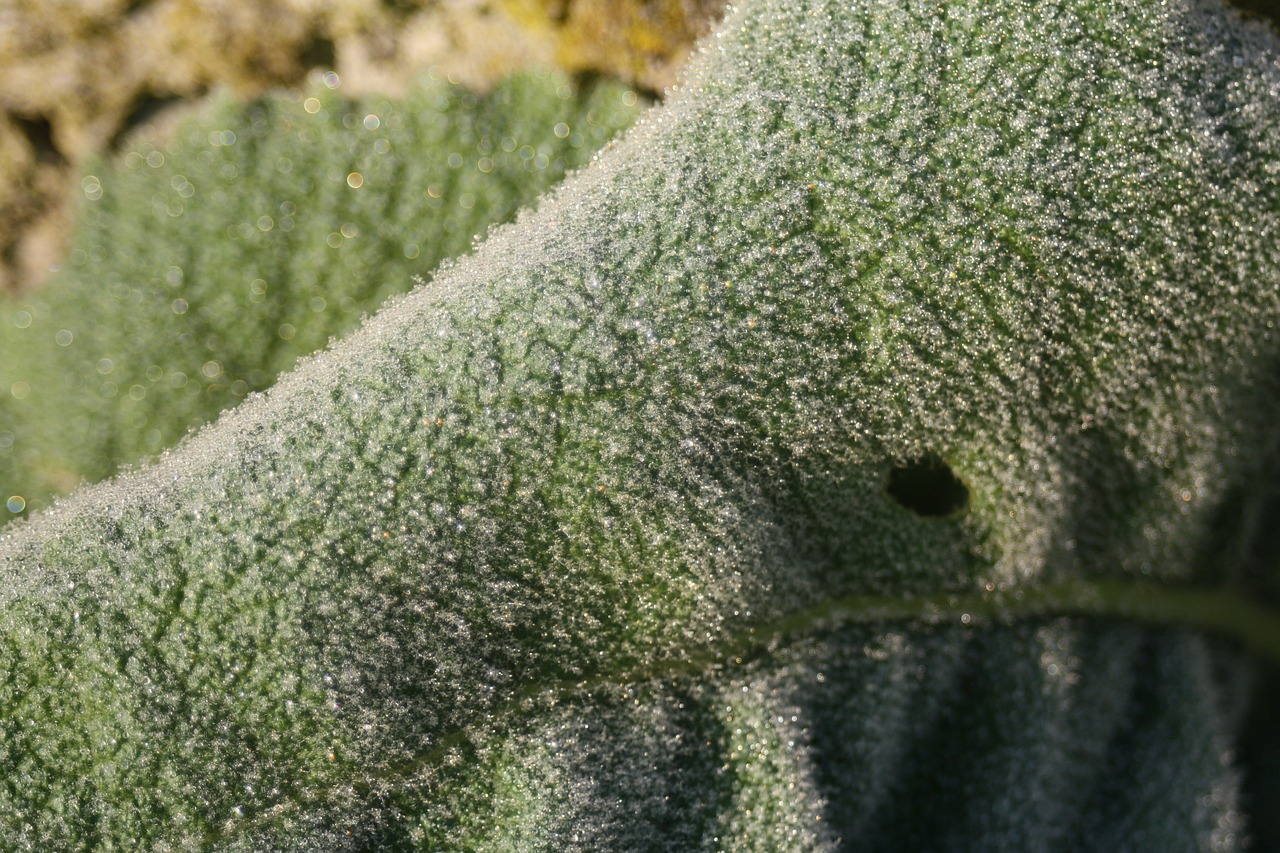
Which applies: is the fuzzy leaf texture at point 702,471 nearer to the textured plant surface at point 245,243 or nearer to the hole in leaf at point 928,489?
the hole in leaf at point 928,489

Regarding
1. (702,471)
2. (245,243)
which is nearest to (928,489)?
(702,471)

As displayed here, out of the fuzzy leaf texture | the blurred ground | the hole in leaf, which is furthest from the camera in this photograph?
the blurred ground

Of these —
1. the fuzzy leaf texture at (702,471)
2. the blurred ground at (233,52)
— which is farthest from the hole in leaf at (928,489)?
the blurred ground at (233,52)

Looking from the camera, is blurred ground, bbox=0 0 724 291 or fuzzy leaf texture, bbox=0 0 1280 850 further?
blurred ground, bbox=0 0 724 291

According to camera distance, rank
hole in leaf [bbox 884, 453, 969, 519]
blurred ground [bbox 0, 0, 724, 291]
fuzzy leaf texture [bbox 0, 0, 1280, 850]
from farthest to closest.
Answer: blurred ground [bbox 0, 0, 724, 291] < hole in leaf [bbox 884, 453, 969, 519] < fuzzy leaf texture [bbox 0, 0, 1280, 850]

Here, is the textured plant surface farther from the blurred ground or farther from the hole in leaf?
the hole in leaf

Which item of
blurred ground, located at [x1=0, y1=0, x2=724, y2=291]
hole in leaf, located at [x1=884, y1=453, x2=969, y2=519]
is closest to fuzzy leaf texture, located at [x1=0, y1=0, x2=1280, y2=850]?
hole in leaf, located at [x1=884, y1=453, x2=969, y2=519]

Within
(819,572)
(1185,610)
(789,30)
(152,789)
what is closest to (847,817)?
(819,572)

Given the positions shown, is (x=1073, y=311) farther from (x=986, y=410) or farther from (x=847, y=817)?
(x=847, y=817)
